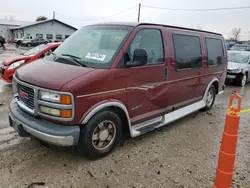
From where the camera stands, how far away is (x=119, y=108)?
11.3 ft

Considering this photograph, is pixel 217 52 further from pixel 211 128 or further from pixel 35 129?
pixel 35 129

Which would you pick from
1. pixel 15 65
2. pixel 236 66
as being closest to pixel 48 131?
pixel 15 65

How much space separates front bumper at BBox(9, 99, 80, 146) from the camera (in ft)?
9.45

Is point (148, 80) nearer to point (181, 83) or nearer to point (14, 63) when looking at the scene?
point (181, 83)

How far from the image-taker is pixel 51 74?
10.1 ft

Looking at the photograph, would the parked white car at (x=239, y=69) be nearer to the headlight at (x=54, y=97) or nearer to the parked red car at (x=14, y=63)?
the parked red car at (x=14, y=63)

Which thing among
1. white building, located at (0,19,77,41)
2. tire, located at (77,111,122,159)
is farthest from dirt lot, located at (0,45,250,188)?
white building, located at (0,19,77,41)

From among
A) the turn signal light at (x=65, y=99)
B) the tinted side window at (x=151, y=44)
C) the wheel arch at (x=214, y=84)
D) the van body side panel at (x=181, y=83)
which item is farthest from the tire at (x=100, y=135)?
the wheel arch at (x=214, y=84)

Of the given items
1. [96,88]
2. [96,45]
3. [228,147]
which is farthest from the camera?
[96,45]

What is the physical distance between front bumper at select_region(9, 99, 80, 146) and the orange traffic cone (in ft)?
5.92

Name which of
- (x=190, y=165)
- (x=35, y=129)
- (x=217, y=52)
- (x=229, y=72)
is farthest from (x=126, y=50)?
Result: (x=229, y=72)

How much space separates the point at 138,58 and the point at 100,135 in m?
1.30

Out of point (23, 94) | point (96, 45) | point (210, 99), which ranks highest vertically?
point (96, 45)

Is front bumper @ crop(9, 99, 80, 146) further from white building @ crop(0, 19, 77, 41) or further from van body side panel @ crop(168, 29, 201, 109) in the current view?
white building @ crop(0, 19, 77, 41)
